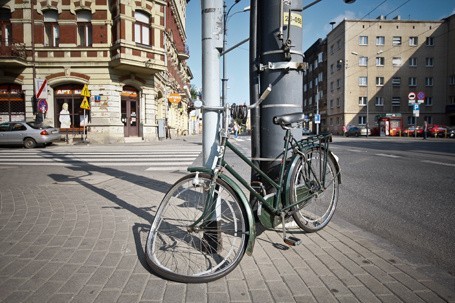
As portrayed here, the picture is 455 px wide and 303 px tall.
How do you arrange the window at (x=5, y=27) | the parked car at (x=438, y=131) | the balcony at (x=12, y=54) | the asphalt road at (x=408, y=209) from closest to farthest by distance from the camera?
the asphalt road at (x=408, y=209), the balcony at (x=12, y=54), the window at (x=5, y=27), the parked car at (x=438, y=131)

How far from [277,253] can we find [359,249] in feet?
2.66

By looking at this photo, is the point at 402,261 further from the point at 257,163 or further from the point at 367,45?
the point at 367,45

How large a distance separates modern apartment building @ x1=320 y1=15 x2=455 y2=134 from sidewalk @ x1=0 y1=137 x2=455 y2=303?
5092 cm

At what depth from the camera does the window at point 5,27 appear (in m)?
22.5

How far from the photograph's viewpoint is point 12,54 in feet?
71.5

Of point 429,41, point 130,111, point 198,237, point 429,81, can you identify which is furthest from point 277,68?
point 429,41

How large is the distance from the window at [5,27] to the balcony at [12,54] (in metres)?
0.21

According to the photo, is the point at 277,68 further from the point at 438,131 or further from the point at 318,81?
the point at 318,81

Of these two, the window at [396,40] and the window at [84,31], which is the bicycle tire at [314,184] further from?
the window at [396,40]

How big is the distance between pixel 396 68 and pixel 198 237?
56.8m

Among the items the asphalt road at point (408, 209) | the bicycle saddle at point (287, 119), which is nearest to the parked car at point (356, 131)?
the asphalt road at point (408, 209)

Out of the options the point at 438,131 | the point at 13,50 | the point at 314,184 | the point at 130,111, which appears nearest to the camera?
the point at 314,184

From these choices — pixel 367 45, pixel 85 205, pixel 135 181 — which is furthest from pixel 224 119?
pixel 367 45

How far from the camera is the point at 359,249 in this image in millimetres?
2914
